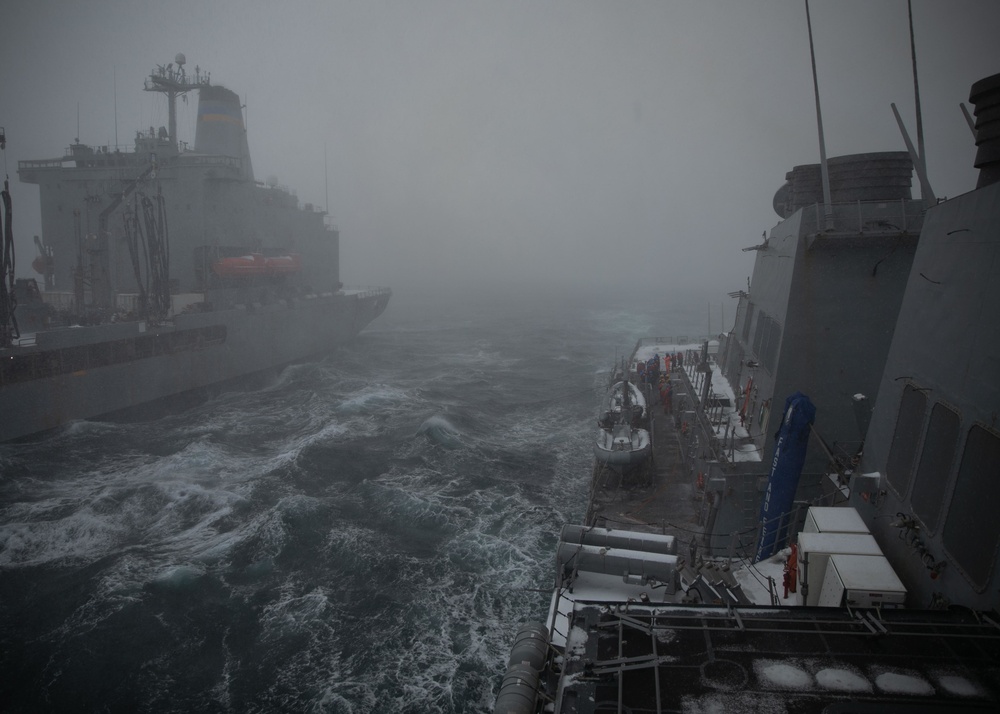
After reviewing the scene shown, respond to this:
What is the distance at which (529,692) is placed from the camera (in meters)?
4.84

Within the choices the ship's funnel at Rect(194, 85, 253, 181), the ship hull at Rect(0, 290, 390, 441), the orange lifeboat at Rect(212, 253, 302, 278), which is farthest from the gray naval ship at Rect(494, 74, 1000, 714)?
the ship's funnel at Rect(194, 85, 253, 181)

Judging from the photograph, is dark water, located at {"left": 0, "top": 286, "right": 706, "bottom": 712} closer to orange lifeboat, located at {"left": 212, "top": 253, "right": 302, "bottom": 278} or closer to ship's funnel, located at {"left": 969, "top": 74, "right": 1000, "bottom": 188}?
ship's funnel, located at {"left": 969, "top": 74, "right": 1000, "bottom": 188}

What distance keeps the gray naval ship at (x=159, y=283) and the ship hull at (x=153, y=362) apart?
58 mm

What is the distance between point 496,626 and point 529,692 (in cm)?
693

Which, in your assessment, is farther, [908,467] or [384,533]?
[384,533]

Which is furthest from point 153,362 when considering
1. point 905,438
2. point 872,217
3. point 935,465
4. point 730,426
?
point 935,465

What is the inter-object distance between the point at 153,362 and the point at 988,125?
94.9 ft

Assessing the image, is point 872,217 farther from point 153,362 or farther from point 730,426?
point 153,362

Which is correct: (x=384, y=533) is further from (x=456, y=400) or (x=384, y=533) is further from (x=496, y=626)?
(x=456, y=400)

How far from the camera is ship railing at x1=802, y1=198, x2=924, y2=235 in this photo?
982 cm

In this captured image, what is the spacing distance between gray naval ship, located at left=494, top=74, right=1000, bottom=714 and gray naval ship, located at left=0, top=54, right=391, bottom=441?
22.3 m

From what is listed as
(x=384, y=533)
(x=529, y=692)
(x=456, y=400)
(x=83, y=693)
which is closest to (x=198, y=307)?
(x=456, y=400)

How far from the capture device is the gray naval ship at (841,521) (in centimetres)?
411

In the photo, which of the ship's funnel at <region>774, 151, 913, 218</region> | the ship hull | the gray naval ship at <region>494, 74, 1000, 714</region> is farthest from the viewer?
the ship hull
